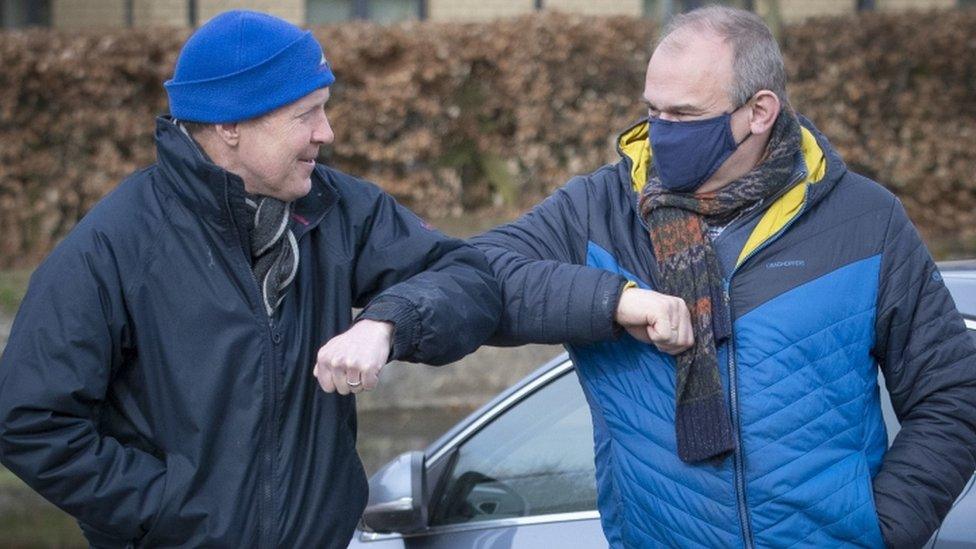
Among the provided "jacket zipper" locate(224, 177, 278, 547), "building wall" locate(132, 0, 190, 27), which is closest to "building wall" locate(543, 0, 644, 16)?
"building wall" locate(132, 0, 190, 27)

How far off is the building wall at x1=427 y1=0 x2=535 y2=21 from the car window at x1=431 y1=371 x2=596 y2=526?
8230 mm

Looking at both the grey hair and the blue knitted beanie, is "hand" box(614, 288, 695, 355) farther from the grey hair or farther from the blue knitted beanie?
the blue knitted beanie

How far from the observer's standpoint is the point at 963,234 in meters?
9.90

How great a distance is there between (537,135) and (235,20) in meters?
7.15

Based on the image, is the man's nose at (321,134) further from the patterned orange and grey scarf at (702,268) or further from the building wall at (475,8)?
the building wall at (475,8)

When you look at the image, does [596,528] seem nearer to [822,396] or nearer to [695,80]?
[822,396]

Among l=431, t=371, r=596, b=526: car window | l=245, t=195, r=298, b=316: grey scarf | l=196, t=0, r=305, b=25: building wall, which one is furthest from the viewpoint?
l=196, t=0, r=305, b=25: building wall

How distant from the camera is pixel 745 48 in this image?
8.48 ft

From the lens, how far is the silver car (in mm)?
3357

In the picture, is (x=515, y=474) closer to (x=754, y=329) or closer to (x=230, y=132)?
(x=754, y=329)

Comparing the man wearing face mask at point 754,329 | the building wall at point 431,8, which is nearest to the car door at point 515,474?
the man wearing face mask at point 754,329

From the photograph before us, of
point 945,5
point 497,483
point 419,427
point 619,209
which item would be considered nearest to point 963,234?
point 945,5

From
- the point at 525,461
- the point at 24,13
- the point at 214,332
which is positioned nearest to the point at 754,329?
the point at 214,332

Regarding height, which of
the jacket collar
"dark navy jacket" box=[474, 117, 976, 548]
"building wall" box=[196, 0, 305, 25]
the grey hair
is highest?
the grey hair
